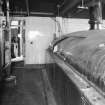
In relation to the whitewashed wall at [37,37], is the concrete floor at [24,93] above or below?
below

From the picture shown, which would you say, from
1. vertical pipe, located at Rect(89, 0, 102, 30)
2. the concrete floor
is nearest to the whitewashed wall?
the concrete floor

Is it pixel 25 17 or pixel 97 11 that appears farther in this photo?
pixel 25 17

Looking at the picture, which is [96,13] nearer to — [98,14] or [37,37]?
[98,14]

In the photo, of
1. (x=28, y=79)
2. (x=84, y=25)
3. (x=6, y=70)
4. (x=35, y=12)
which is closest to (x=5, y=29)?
(x=6, y=70)

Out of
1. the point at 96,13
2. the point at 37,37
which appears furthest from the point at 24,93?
the point at 37,37

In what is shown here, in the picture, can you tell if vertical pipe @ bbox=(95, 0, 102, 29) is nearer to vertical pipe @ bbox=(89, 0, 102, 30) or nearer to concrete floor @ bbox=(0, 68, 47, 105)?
vertical pipe @ bbox=(89, 0, 102, 30)

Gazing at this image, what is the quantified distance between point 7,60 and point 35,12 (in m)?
2.49

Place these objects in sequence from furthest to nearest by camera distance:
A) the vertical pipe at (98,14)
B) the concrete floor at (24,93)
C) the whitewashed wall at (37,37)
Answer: the whitewashed wall at (37,37) → the concrete floor at (24,93) → the vertical pipe at (98,14)

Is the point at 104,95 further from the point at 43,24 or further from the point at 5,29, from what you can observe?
the point at 43,24

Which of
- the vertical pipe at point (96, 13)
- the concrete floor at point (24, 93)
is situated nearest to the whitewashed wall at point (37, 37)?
the concrete floor at point (24, 93)

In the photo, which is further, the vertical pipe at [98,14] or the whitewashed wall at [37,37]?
the whitewashed wall at [37,37]

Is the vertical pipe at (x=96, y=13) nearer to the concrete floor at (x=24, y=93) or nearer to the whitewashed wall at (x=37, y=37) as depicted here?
the concrete floor at (x=24, y=93)

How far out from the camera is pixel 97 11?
2.42 metres

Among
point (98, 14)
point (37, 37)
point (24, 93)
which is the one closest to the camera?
point (98, 14)
